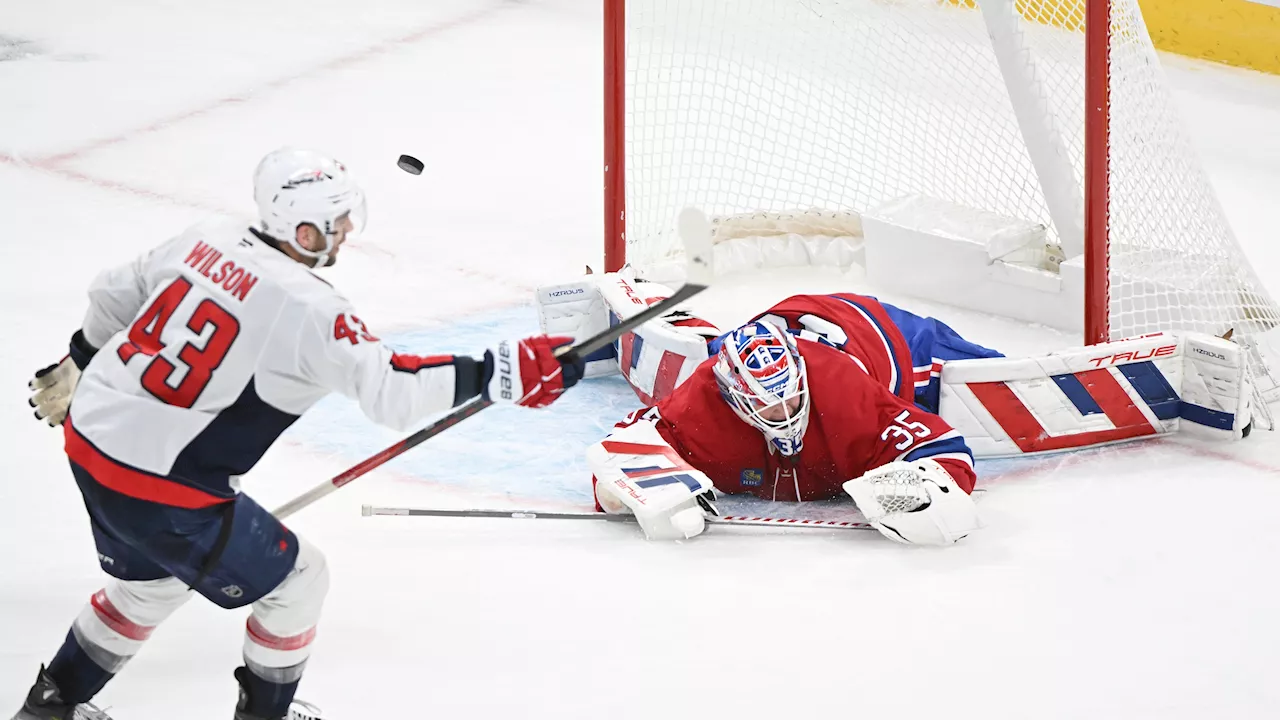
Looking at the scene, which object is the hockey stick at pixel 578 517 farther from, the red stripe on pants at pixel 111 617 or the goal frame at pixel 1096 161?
the goal frame at pixel 1096 161

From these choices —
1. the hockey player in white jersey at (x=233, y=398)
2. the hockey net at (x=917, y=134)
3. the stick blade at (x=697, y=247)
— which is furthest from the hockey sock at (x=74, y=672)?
the hockey net at (x=917, y=134)

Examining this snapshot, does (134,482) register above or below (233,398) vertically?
below

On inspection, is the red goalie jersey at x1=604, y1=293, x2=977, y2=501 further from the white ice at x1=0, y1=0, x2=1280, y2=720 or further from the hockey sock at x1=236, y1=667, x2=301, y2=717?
the hockey sock at x1=236, y1=667, x2=301, y2=717

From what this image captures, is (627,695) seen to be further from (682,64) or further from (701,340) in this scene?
(682,64)

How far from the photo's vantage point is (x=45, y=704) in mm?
2652

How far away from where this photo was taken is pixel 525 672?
2.99m

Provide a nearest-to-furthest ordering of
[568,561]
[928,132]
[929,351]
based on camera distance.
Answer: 1. [568,561]
2. [929,351]
3. [928,132]

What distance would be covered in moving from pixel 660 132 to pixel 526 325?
1056 mm

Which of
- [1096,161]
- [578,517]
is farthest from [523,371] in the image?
[1096,161]

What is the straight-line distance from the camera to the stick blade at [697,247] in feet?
8.46

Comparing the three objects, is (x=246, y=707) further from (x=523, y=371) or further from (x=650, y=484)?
(x=650, y=484)

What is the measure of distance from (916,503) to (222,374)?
160 centimetres

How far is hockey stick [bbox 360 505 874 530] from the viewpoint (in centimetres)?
352

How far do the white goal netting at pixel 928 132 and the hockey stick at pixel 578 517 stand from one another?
1.24 m
